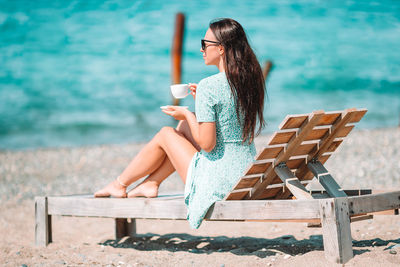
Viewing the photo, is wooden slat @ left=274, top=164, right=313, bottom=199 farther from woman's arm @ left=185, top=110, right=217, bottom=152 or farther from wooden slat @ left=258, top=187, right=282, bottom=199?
woman's arm @ left=185, top=110, right=217, bottom=152

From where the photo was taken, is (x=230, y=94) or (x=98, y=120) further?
(x=98, y=120)

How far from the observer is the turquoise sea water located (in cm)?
1883

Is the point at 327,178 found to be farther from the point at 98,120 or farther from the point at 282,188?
the point at 98,120

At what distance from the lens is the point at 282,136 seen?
2.91 metres

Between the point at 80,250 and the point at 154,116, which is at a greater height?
the point at 154,116

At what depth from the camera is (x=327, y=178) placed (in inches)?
130

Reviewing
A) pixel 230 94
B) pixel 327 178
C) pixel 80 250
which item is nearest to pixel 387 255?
pixel 327 178

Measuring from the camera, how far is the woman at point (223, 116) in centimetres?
312

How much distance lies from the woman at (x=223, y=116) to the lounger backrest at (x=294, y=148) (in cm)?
15

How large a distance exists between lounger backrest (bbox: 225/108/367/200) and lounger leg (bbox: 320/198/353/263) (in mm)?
408

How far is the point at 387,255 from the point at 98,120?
54.6 ft

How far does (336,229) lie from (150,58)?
19204 mm

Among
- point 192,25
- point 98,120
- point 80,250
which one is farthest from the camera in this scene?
point 192,25

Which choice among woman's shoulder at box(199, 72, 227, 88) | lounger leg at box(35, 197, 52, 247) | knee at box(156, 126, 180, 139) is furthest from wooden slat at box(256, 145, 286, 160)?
lounger leg at box(35, 197, 52, 247)
